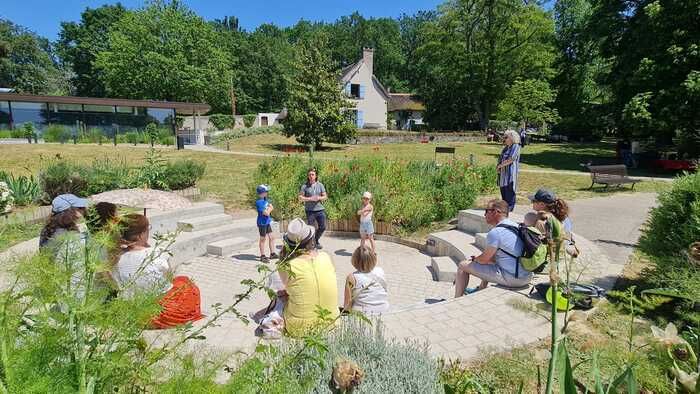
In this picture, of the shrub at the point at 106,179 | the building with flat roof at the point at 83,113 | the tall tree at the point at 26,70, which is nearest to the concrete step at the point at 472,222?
the shrub at the point at 106,179

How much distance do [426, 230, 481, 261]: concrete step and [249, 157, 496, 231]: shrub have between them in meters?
1.00

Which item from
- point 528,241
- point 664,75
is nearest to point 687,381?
point 528,241

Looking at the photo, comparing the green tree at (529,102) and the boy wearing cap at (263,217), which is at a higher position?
the green tree at (529,102)

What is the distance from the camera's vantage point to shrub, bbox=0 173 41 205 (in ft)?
29.2

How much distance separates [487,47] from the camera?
4272 cm

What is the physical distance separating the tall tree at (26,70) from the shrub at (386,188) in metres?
62.3

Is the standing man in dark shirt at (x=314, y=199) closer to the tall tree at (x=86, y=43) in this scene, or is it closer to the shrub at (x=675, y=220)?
the shrub at (x=675, y=220)

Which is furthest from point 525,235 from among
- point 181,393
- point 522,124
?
point 522,124

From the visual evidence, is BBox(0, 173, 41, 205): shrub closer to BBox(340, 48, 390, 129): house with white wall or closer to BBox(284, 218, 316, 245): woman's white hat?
BBox(284, 218, 316, 245): woman's white hat

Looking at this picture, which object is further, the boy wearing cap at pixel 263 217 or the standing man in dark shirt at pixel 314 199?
the standing man in dark shirt at pixel 314 199

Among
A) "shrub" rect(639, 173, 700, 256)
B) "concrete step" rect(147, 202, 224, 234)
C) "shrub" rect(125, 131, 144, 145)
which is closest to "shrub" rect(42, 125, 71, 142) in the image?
"shrub" rect(125, 131, 144, 145)

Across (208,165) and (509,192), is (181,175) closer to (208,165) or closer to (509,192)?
(208,165)

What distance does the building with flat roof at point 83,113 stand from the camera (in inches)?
1006

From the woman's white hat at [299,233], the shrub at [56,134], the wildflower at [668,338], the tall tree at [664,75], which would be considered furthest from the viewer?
the shrub at [56,134]
